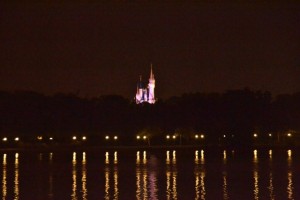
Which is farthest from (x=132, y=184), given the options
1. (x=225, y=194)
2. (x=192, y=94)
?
(x=192, y=94)

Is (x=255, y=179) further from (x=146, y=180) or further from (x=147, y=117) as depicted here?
(x=147, y=117)

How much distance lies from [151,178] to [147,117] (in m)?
49.7

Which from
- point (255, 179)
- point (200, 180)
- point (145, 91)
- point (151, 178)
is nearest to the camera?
point (200, 180)

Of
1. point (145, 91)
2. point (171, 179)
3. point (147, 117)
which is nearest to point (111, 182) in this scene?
point (171, 179)

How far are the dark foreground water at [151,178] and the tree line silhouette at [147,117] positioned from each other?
26949 millimetres

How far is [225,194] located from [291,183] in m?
5.83

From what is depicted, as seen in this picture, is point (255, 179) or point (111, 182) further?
point (255, 179)

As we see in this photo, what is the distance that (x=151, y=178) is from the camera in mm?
41125

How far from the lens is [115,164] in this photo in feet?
172

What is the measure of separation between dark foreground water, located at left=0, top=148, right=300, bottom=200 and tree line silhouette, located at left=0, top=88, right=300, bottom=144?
26949mm

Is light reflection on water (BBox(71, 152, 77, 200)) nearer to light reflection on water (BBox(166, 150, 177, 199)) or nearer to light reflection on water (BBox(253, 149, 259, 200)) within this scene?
light reflection on water (BBox(166, 150, 177, 199))

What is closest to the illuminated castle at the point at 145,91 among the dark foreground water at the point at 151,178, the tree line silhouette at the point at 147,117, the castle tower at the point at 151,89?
the castle tower at the point at 151,89

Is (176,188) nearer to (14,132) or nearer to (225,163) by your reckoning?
(225,163)

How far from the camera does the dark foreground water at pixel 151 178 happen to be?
3378 cm
